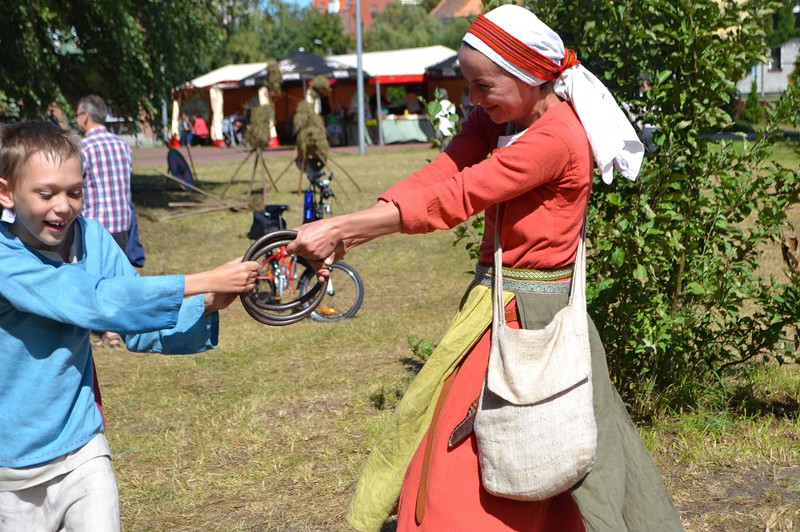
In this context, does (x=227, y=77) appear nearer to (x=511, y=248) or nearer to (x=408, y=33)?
(x=511, y=248)

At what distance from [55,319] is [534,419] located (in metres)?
1.31

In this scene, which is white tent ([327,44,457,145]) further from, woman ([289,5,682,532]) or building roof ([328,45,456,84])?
woman ([289,5,682,532])

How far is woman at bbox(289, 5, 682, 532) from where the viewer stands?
2.43 meters

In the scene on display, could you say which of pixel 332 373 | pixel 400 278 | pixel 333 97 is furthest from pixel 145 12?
pixel 333 97

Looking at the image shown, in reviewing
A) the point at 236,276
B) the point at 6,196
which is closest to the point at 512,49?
the point at 236,276

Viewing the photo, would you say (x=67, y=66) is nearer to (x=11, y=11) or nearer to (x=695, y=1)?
(x=11, y=11)

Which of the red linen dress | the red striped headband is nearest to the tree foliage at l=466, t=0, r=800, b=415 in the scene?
the red linen dress

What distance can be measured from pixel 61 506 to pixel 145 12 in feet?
41.8

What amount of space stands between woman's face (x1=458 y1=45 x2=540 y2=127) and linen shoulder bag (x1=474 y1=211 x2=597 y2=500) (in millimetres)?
639

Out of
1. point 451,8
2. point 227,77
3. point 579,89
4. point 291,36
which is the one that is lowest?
point 579,89

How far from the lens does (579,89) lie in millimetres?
2602

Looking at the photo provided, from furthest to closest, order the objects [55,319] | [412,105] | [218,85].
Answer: [218,85], [412,105], [55,319]

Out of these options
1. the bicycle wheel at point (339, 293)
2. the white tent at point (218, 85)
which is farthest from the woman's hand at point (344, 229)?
the white tent at point (218, 85)

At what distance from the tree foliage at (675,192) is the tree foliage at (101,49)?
9.61 m
